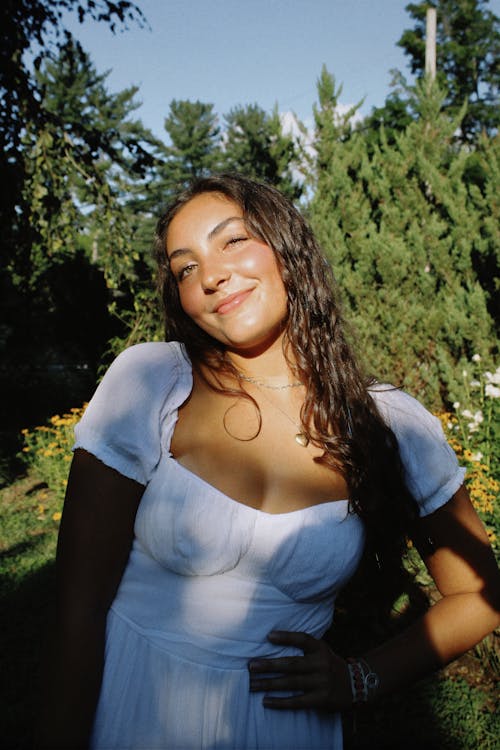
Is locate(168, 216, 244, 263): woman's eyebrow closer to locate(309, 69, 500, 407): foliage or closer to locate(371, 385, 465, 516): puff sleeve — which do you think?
locate(371, 385, 465, 516): puff sleeve

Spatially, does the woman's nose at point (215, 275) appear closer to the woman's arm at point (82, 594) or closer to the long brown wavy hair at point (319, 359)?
the long brown wavy hair at point (319, 359)

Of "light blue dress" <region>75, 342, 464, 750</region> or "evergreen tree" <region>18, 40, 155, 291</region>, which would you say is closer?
"light blue dress" <region>75, 342, 464, 750</region>

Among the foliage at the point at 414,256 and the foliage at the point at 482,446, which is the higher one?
the foliage at the point at 414,256

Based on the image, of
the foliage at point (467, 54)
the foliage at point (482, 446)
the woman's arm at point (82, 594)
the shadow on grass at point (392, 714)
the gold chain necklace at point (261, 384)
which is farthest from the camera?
the foliage at point (467, 54)

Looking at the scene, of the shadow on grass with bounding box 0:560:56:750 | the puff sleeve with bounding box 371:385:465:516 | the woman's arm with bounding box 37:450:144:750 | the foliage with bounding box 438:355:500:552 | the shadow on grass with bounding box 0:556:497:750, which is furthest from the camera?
the foliage with bounding box 438:355:500:552

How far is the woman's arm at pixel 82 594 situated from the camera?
0.97m

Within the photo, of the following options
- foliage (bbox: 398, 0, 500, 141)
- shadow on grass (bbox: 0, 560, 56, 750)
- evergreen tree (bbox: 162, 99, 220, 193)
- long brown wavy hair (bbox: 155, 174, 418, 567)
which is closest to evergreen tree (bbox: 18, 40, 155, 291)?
shadow on grass (bbox: 0, 560, 56, 750)

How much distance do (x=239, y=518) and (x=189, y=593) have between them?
20 centimetres

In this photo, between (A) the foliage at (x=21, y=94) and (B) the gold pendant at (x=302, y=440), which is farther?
(A) the foliage at (x=21, y=94)

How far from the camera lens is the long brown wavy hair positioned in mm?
1343

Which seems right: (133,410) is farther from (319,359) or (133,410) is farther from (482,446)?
(482,446)

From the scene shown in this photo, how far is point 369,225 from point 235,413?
5362 millimetres

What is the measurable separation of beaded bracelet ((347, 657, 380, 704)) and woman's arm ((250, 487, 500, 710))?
0.01m

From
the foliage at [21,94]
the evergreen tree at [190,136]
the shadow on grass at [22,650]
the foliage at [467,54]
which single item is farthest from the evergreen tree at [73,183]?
the evergreen tree at [190,136]
